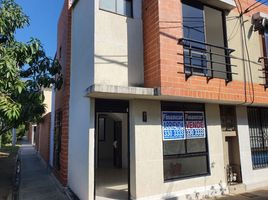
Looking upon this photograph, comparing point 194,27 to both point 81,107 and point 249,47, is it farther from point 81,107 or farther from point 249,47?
point 81,107

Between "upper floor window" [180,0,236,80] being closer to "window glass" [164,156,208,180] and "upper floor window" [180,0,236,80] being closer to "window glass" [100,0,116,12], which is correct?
"window glass" [100,0,116,12]

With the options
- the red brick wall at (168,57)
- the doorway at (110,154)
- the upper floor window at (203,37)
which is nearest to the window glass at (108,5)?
the red brick wall at (168,57)

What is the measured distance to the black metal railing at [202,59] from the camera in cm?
733

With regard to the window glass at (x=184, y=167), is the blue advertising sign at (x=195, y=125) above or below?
above

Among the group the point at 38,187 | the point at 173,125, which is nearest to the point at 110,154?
the point at 38,187

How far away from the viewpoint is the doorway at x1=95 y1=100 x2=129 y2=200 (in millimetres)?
7172

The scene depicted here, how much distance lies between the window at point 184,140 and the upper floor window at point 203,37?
4.45ft

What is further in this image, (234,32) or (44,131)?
(44,131)

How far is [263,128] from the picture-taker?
33.3 ft

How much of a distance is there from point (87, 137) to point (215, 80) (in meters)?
4.47

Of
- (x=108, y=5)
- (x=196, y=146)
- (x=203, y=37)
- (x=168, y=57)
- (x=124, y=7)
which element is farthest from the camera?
(x=203, y=37)

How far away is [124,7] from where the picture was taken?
25.7 ft

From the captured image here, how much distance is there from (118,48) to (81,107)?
220 cm

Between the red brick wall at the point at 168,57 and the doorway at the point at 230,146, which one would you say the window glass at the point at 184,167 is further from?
the red brick wall at the point at 168,57
